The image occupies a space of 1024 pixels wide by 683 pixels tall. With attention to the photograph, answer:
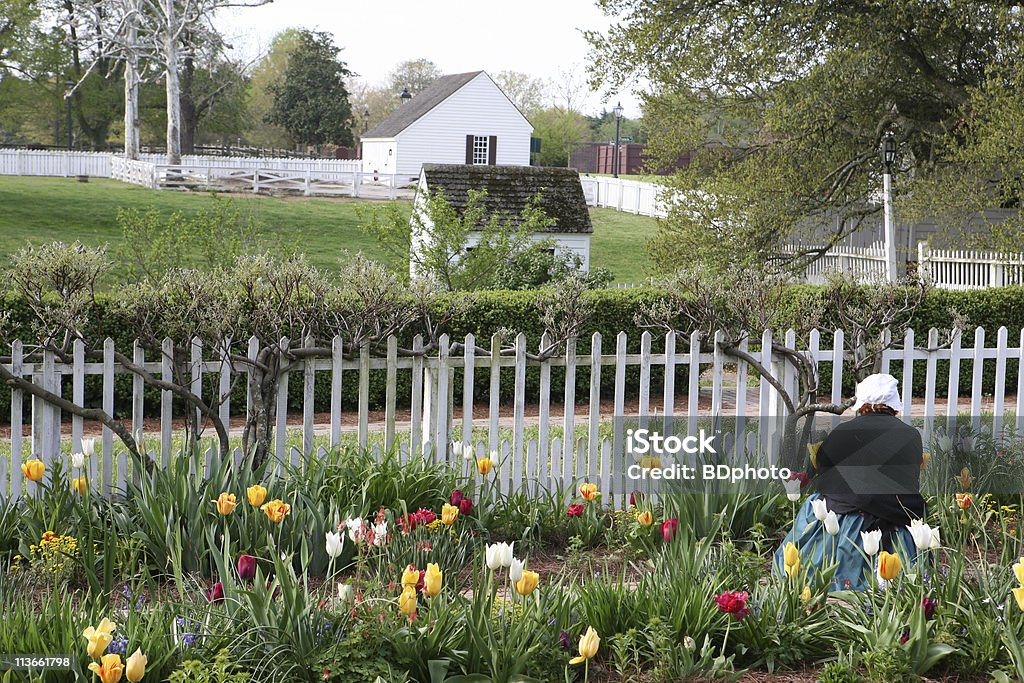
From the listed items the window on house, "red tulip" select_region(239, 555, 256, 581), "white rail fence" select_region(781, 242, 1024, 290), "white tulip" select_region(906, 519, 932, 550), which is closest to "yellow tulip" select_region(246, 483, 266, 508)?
"red tulip" select_region(239, 555, 256, 581)

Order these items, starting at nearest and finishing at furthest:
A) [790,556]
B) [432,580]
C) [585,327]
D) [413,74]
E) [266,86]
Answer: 1. [432,580]
2. [790,556]
3. [585,327]
4. [266,86]
5. [413,74]

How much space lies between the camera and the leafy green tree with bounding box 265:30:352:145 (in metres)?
60.9

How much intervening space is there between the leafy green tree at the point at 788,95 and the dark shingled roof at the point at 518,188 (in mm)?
2418

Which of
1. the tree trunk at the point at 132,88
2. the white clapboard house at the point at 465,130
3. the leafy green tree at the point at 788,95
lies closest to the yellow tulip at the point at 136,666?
the leafy green tree at the point at 788,95

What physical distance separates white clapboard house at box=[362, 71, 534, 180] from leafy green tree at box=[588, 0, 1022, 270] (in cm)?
2866

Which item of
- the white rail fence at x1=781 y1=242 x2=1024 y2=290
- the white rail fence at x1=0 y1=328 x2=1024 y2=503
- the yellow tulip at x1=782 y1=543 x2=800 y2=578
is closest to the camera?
the yellow tulip at x1=782 y1=543 x2=800 y2=578

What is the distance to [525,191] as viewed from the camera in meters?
21.8

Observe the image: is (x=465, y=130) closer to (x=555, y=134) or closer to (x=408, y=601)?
(x=555, y=134)

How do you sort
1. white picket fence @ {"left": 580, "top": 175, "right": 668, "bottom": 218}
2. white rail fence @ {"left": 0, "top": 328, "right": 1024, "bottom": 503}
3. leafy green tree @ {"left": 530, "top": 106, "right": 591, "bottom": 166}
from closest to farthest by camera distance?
white rail fence @ {"left": 0, "top": 328, "right": 1024, "bottom": 503}
white picket fence @ {"left": 580, "top": 175, "right": 668, "bottom": 218}
leafy green tree @ {"left": 530, "top": 106, "right": 591, "bottom": 166}

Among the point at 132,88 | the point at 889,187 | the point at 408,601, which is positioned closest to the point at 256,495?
the point at 408,601

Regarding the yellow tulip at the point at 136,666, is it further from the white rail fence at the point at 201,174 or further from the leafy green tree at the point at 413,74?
the leafy green tree at the point at 413,74

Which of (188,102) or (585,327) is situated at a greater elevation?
(188,102)

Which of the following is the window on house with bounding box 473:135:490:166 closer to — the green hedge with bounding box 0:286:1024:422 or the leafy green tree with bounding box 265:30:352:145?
the leafy green tree with bounding box 265:30:352:145

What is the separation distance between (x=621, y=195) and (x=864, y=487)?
3711 centimetres
